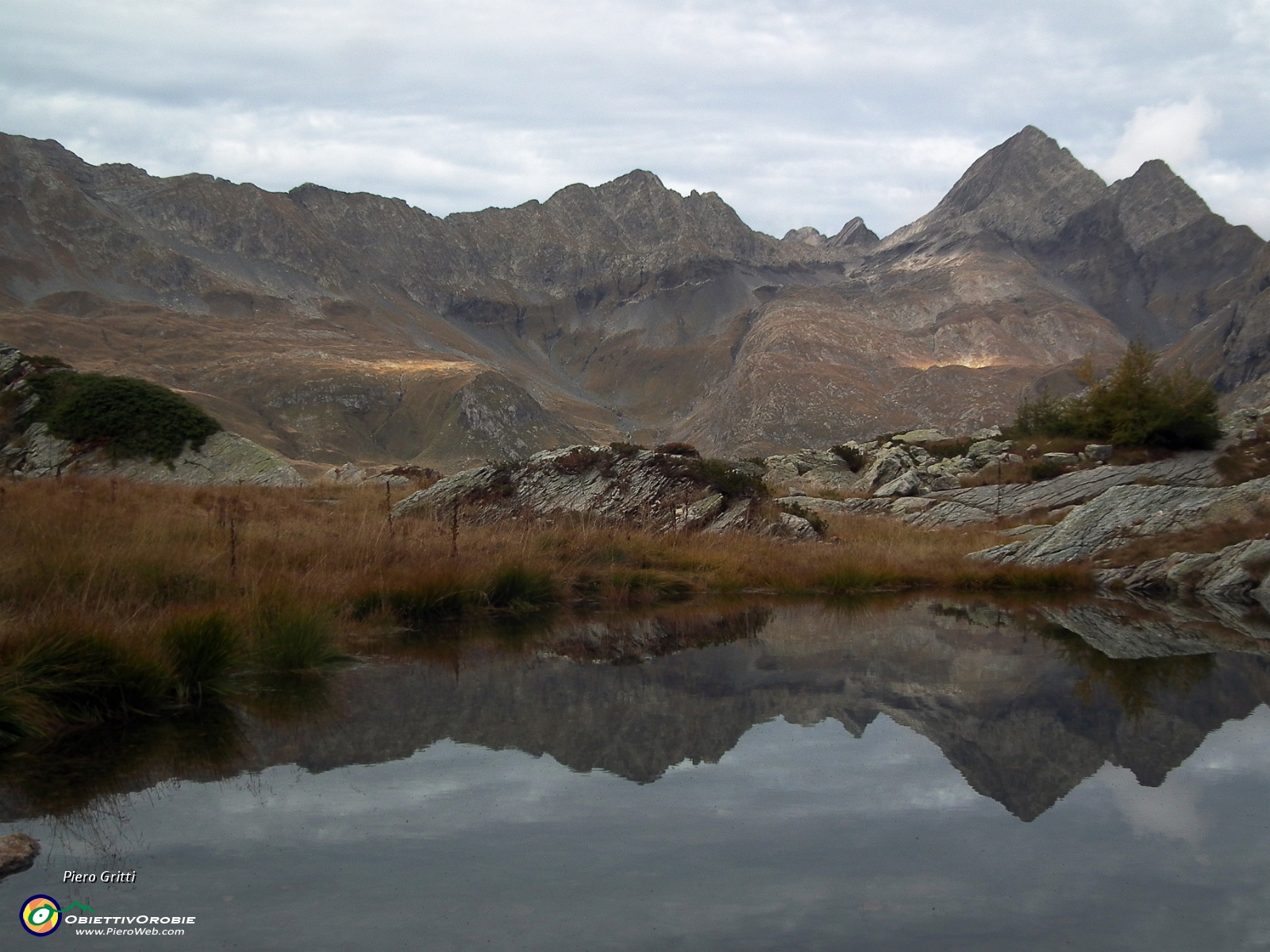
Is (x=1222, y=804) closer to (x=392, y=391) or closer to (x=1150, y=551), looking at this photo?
(x=1150, y=551)

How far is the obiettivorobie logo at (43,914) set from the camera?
4102mm

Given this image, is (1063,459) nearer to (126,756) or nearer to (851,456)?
(851,456)

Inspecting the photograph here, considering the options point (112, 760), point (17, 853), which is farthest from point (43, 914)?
point (112, 760)

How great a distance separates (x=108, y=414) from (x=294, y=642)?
2019cm

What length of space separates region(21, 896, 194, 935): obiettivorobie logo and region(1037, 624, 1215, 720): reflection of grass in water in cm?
660

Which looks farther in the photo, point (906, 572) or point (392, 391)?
point (392, 391)

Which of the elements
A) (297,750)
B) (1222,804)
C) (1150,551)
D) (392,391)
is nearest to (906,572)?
(1150,551)

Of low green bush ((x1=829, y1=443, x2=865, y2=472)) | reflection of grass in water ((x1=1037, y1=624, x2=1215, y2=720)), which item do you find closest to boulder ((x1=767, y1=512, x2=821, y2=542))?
reflection of grass in water ((x1=1037, y1=624, x2=1215, y2=720))

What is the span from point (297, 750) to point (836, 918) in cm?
370

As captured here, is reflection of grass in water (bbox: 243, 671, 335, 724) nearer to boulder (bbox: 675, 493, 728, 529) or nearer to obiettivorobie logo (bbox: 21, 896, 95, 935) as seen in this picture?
obiettivorobie logo (bbox: 21, 896, 95, 935)

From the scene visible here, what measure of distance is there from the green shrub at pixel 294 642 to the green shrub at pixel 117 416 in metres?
19.1

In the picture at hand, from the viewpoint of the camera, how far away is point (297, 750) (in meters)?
6.50

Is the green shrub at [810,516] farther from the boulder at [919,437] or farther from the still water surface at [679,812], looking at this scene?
the boulder at [919,437]

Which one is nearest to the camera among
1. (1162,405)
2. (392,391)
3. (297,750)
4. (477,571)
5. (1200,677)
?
(297,750)
